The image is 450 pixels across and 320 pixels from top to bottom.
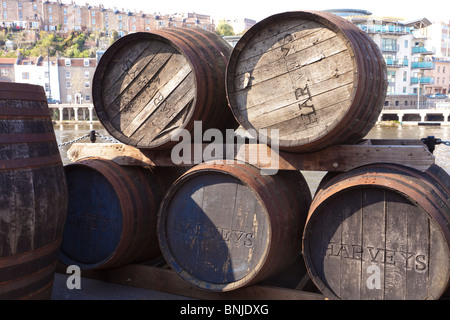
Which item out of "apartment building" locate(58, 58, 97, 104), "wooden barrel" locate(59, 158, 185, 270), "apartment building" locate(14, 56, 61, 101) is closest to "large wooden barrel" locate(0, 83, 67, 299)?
"wooden barrel" locate(59, 158, 185, 270)

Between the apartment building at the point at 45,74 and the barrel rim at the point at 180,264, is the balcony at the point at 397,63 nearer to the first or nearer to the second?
the apartment building at the point at 45,74

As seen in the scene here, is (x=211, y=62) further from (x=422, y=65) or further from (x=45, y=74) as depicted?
(x=45, y=74)

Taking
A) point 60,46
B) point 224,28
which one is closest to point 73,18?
point 60,46

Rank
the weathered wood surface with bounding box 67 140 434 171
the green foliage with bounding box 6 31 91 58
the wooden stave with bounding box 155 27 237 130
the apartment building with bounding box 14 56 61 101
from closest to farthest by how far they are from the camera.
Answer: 1. the weathered wood surface with bounding box 67 140 434 171
2. the wooden stave with bounding box 155 27 237 130
3. the apartment building with bounding box 14 56 61 101
4. the green foliage with bounding box 6 31 91 58

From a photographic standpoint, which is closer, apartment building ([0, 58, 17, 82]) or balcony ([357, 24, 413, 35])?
balcony ([357, 24, 413, 35])

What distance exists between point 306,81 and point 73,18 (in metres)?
113

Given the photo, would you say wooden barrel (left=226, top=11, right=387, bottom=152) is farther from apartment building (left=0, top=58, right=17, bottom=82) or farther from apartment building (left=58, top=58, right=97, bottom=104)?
apartment building (left=0, top=58, right=17, bottom=82)

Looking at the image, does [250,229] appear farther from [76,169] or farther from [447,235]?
[76,169]

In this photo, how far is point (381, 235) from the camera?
293 centimetres

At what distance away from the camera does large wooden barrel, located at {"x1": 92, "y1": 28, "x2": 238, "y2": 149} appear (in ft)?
11.5

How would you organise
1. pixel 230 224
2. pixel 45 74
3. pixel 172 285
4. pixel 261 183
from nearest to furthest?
pixel 261 183, pixel 230 224, pixel 172 285, pixel 45 74

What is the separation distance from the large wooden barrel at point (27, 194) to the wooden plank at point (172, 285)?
877 mm

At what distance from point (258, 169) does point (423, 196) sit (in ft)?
3.75
